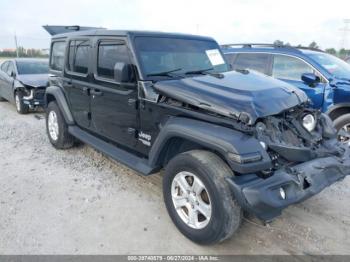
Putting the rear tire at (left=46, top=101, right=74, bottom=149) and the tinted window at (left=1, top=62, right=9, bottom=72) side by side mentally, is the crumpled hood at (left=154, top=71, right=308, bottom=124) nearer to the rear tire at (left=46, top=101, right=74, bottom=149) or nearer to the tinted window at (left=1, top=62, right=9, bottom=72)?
the rear tire at (left=46, top=101, right=74, bottom=149)

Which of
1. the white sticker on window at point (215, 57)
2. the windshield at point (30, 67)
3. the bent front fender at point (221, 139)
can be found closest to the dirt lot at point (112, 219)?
the bent front fender at point (221, 139)

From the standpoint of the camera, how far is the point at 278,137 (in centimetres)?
281

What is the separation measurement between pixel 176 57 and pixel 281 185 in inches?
79.2

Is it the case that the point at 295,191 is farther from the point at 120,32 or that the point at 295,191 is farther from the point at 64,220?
the point at 120,32

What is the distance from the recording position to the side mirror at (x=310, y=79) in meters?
4.82

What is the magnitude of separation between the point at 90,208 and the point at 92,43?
7.08 ft

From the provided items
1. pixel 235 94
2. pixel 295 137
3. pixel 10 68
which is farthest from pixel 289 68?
pixel 10 68

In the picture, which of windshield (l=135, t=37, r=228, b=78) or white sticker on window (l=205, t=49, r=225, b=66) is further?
A: white sticker on window (l=205, t=49, r=225, b=66)

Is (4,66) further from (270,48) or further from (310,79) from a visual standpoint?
(310,79)

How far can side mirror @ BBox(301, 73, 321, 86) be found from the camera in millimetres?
4821

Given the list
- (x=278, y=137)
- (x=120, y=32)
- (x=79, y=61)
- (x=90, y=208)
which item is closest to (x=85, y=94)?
(x=79, y=61)

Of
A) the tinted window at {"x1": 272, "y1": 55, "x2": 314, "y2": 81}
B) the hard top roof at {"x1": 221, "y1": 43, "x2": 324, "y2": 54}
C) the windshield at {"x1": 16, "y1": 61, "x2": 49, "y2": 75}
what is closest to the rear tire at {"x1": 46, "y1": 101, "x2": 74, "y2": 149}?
the hard top roof at {"x1": 221, "y1": 43, "x2": 324, "y2": 54}

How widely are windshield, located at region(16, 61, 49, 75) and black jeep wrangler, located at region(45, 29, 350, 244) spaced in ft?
17.6

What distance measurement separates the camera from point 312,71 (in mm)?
5172
